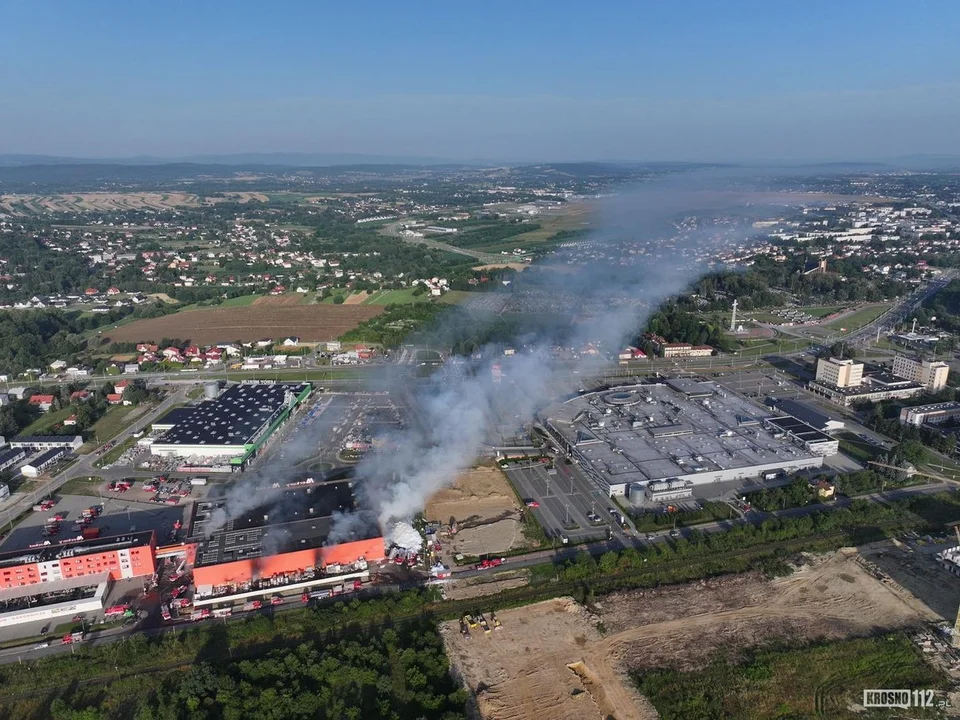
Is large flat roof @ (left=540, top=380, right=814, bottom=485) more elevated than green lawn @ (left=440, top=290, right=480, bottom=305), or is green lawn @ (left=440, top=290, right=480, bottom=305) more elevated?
green lawn @ (left=440, top=290, right=480, bottom=305)

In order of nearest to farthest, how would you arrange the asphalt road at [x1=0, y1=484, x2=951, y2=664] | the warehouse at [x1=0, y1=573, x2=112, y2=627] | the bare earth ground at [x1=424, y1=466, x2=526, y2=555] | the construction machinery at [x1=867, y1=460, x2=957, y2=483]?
the asphalt road at [x1=0, y1=484, x2=951, y2=664], the warehouse at [x1=0, y1=573, x2=112, y2=627], the bare earth ground at [x1=424, y1=466, x2=526, y2=555], the construction machinery at [x1=867, y1=460, x2=957, y2=483]

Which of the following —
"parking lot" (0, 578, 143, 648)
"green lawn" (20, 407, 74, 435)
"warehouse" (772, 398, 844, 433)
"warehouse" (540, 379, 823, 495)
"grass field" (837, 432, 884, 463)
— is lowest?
"parking lot" (0, 578, 143, 648)

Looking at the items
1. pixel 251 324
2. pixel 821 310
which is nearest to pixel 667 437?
→ pixel 821 310

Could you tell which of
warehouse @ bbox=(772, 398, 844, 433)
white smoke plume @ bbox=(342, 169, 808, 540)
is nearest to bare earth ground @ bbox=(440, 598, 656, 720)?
white smoke plume @ bbox=(342, 169, 808, 540)

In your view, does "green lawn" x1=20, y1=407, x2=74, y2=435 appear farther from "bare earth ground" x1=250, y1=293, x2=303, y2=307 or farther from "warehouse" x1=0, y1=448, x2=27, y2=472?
"bare earth ground" x1=250, y1=293, x2=303, y2=307

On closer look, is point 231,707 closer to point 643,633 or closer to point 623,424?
point 643,633
